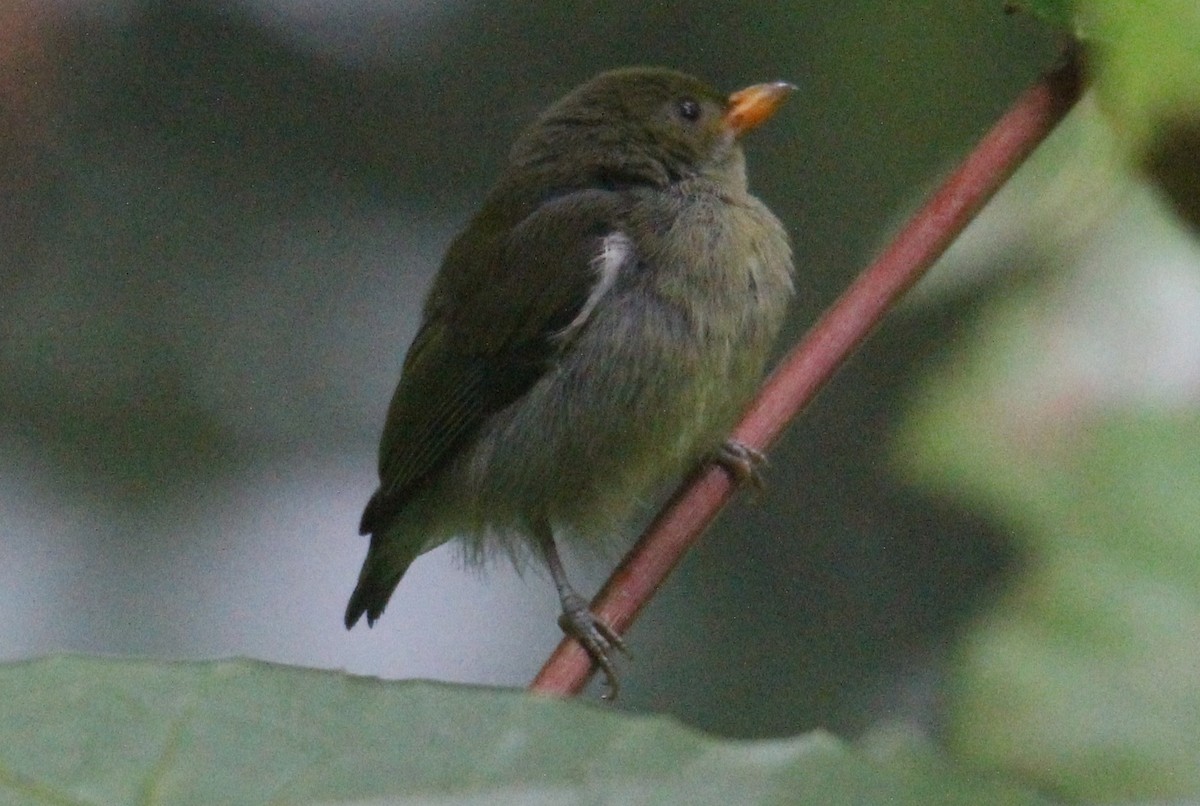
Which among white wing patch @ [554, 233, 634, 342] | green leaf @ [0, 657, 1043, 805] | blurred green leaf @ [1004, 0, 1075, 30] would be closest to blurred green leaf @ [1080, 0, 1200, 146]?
green leaf @ [0, 657, 1043, 805]

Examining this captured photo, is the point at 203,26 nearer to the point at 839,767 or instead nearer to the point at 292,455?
the point at 292,455

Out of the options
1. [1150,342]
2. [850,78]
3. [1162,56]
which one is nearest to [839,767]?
[1162,56]

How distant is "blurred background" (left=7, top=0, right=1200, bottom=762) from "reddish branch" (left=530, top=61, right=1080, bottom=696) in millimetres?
2007

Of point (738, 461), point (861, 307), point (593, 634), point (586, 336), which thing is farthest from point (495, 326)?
point (861, 307)

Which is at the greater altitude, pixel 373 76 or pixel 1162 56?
pixel 1162 56

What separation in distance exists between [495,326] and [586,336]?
0.64ft

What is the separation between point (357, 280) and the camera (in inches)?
193

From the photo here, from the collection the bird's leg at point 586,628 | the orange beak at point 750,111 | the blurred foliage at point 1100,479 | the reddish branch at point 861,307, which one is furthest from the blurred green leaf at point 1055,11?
the orange beak at point 750,111

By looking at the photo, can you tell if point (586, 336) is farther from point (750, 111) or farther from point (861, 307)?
point (861, 307)

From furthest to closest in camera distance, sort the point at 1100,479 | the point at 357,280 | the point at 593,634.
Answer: the point at 357,280, the point at 593,634, the point at 1100,479

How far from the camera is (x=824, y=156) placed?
455 centimetres

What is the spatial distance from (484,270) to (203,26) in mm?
2538

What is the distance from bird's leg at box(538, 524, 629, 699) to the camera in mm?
1912

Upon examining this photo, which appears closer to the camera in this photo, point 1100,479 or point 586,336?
point 1100,479
